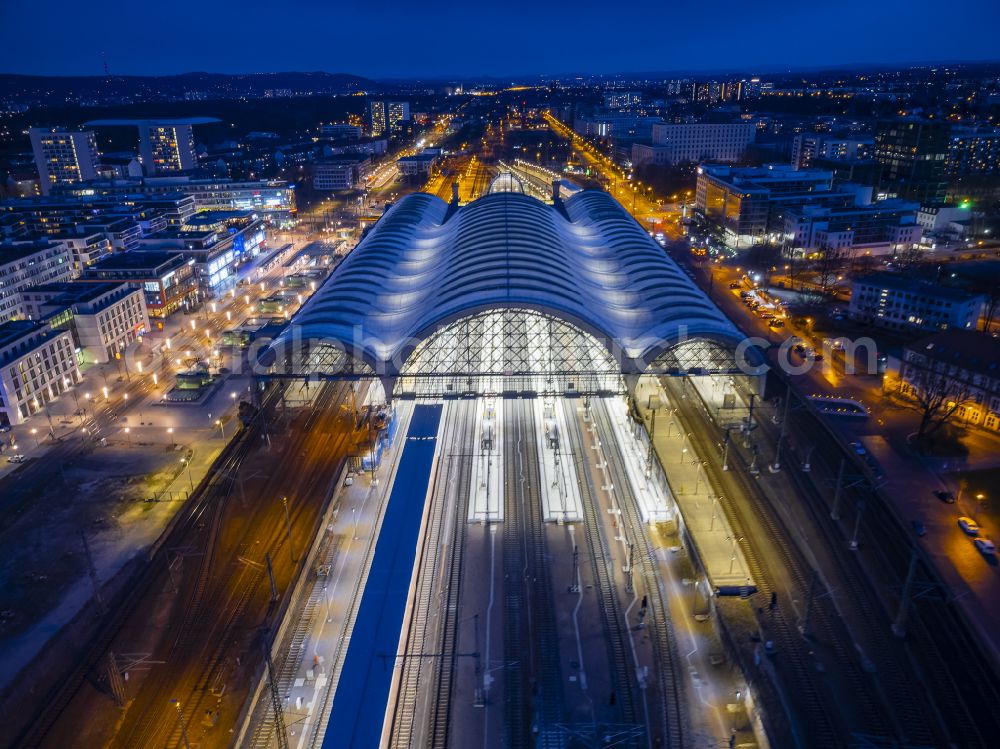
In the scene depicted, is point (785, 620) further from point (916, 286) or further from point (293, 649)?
point (916, 286)

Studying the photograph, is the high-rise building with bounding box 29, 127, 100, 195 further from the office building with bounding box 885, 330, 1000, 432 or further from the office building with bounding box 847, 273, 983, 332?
the office building with bounding box 885, 330, 1000, 432

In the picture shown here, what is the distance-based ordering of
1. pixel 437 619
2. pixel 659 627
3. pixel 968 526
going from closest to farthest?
1. pixel 659 627
2. pixel 437 619
3. pixel 968 526

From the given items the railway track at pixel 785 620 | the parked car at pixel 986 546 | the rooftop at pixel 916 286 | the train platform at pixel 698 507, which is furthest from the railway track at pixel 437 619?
the rooftop at pixel 916 286

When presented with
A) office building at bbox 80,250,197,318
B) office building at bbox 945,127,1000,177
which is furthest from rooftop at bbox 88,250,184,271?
office building at bbox 945,127,1000,177

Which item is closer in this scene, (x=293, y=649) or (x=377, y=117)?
(x=293, y=649)

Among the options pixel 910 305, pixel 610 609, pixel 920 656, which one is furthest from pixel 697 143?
pixel 920 656

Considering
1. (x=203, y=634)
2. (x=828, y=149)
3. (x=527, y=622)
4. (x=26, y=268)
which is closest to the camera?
(x=203, y=634)

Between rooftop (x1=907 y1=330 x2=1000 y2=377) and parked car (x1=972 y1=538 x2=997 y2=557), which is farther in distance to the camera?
rooftop (x1=907 y1=330 x2=1000 y2=377)
